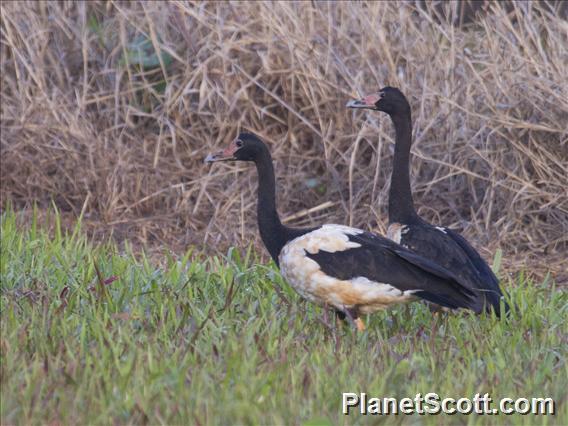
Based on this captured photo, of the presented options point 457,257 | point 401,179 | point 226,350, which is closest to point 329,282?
point 457,257

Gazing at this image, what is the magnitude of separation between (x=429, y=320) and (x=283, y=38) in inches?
125

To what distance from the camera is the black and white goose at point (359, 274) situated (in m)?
5.13

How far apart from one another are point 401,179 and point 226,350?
219cm

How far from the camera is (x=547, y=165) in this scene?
293 inches

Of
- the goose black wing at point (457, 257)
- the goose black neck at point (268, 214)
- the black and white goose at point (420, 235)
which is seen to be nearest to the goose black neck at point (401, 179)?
the black and white goose at point (420, 235)

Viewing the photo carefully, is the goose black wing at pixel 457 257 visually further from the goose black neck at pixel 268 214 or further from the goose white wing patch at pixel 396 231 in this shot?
the goose black neck at pixel 268 214

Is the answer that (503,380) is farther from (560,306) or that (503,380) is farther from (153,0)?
(153,0)

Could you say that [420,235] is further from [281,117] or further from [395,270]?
[281,117]

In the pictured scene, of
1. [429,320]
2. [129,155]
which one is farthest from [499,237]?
[129,155]

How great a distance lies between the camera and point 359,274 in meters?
5.25

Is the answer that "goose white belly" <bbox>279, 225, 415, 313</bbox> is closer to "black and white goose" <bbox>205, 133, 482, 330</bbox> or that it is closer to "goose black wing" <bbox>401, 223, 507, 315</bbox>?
"black and white goose" <bbox>205, 133, 482, 330</bbox>

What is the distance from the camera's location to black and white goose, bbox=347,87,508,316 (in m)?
5.53

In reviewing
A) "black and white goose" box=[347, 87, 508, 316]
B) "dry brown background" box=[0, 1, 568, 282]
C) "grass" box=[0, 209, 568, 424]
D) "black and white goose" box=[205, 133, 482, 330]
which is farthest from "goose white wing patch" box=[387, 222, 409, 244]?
"dry brown background" box=[0, 1, 568, 282]

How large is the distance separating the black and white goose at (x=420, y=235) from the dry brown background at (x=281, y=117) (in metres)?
0.96
